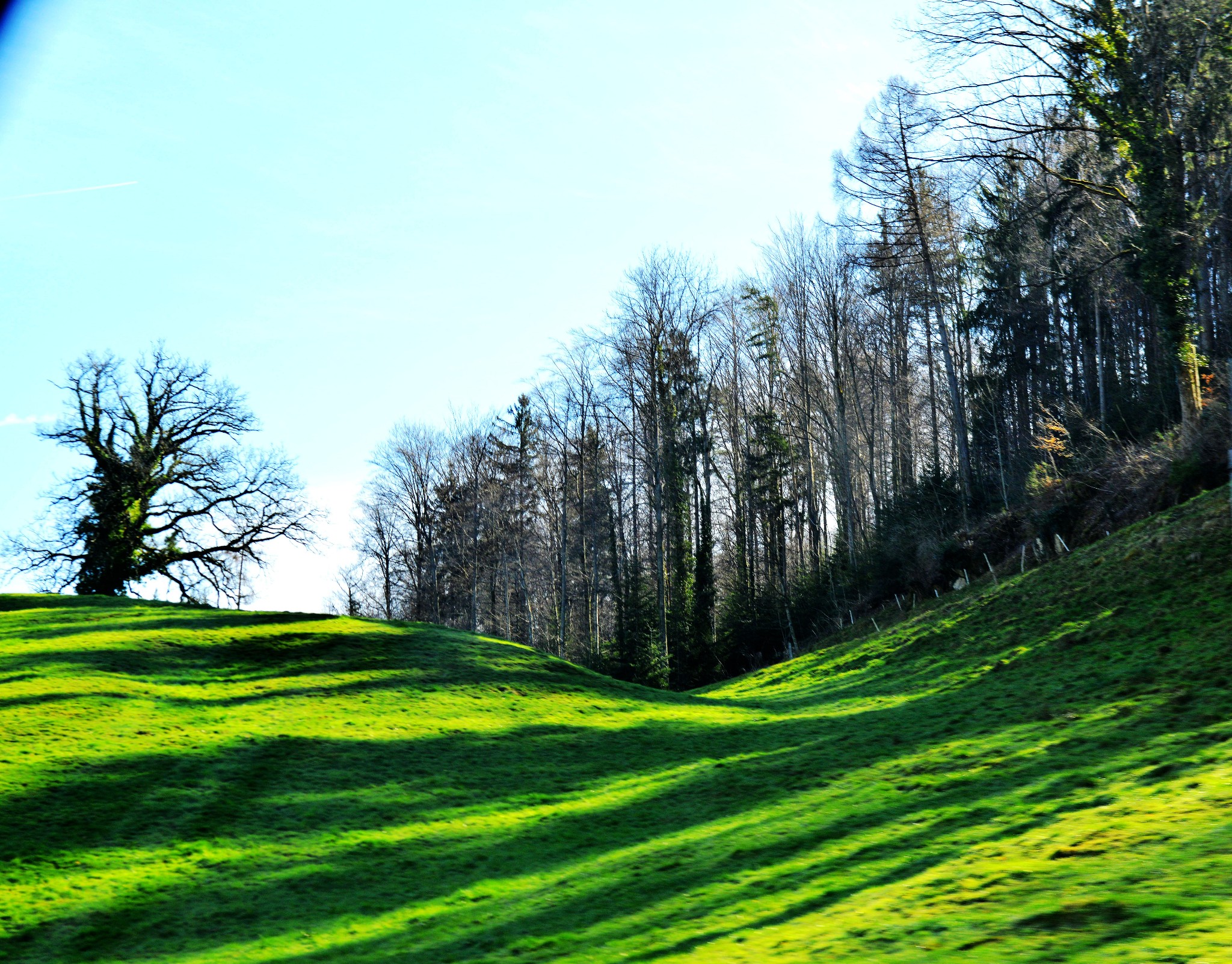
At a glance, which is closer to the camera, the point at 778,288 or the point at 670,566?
the point at 670,566

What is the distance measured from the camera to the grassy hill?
4.84 metres

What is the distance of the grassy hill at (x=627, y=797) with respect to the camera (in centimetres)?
484

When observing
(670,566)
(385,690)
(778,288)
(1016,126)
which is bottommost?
(385,690)

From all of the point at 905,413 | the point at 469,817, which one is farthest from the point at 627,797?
the point at 905,413

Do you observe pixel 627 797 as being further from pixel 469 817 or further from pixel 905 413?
pixel 905 413

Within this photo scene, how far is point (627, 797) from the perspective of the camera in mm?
9531

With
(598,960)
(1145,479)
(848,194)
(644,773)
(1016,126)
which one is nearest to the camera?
(598,960)

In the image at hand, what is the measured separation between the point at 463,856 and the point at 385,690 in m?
6.55

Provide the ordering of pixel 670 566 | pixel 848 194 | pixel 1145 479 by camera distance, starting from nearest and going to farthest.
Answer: pixel 1145 479, pixel 848 194, pixel 670 566

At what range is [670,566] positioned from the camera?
36.4 metres

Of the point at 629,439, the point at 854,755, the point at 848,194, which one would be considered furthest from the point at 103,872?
the point at 629,439

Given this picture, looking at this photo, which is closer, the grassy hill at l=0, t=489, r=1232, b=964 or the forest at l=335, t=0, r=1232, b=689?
Result: the grassy hill at l=0, t=489, r=1232, b=964

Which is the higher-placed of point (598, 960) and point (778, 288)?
point (778, 288)

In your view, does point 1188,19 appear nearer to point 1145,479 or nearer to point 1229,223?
point 1229,223
